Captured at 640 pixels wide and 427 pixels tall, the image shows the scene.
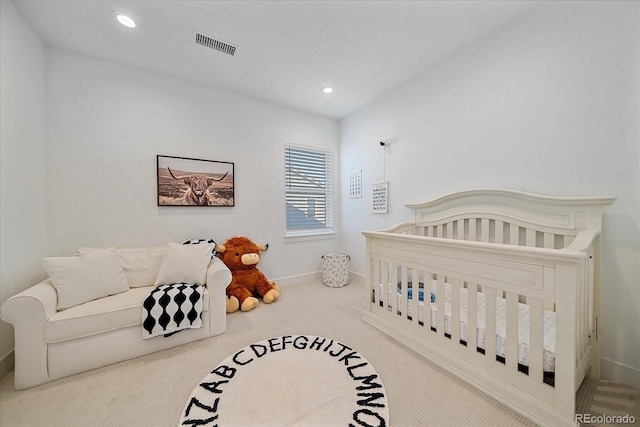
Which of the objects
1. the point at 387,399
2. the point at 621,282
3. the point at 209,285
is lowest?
the point at 387,399

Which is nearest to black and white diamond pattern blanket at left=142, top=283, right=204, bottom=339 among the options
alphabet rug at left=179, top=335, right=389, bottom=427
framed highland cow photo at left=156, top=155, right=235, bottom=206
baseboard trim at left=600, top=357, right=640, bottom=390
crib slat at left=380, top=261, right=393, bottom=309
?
alphabet rug at left=179, top=335, right=389, bottom=427

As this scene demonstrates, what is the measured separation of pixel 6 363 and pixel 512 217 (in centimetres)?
386

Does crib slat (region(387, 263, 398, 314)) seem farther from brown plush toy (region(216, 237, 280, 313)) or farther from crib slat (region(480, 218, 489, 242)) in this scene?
brown plush toy (region(216, 237, 280, 313))

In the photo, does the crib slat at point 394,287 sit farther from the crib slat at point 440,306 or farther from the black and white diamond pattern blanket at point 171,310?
the black and white diamond pattern blanket at point 171,310

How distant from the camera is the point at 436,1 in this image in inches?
69.6

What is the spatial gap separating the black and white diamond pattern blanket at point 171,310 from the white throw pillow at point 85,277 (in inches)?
14.3

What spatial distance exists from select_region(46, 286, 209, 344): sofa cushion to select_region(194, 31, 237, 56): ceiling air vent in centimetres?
225

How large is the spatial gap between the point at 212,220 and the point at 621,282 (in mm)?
3573

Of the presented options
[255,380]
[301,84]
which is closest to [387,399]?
[255,380]

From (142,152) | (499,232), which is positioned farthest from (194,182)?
(499,232)

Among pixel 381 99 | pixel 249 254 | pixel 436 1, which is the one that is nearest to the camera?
pixel 436 1

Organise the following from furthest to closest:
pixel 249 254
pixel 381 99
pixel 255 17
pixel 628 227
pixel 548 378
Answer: pixel 381 99
pixel 249 254
pixel 255 17
pixel 628 227
pixel 548 378

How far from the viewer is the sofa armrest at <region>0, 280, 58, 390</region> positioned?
4.81 ft

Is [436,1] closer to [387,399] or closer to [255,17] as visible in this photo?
[255,17]
